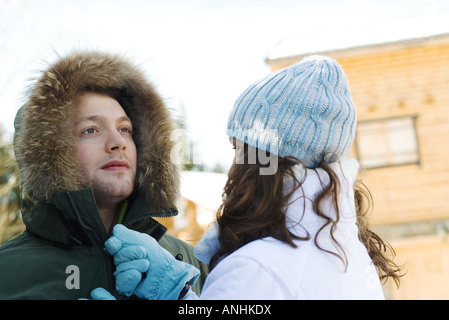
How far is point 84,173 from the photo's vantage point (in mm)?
2281

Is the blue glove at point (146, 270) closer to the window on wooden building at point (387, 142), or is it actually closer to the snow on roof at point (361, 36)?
the snow on roof at point (361, 36)

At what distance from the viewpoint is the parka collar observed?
81.1 inches

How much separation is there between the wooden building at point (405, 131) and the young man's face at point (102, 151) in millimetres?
8089

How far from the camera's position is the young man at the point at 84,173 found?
6.59 ft

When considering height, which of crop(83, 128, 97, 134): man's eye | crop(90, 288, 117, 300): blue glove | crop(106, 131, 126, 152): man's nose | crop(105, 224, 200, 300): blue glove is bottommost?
crop(90, 288, 117, 300): blue glove

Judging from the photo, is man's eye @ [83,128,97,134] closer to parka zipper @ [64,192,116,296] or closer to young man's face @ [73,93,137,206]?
young man's face @ [73,93,137,206]

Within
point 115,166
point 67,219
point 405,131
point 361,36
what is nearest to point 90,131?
point 115,166

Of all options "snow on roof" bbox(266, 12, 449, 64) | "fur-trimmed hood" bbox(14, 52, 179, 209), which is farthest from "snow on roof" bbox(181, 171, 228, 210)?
"fur-trimmed hood" bbox(14, 52, 179, 209)

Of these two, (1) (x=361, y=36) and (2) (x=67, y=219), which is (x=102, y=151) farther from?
(1) (x=361, y=36)

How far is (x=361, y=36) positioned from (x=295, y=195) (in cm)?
1065

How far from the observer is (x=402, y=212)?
Answer: 10.2m

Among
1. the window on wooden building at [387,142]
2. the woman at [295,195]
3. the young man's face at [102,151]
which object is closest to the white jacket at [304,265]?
the woman at [295,195]

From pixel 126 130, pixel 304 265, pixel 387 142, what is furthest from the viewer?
pixel 387 142

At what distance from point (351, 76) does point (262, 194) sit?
9.44 m
